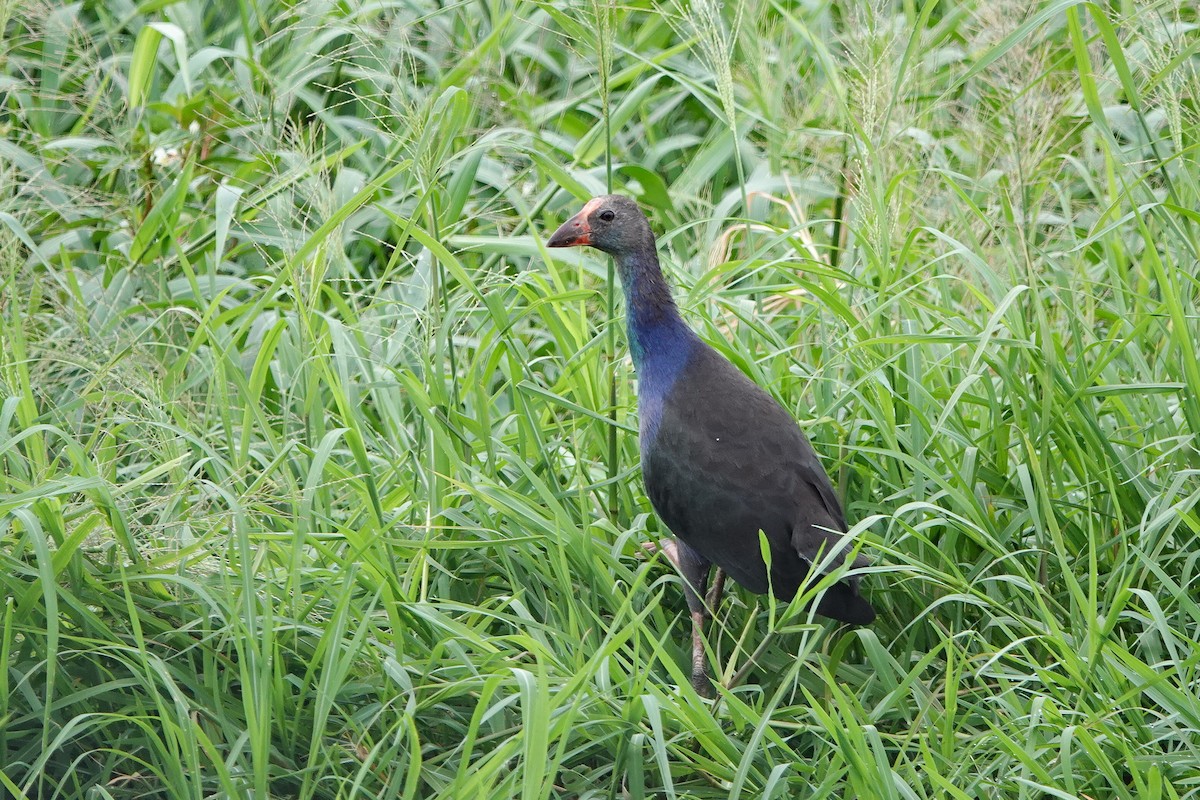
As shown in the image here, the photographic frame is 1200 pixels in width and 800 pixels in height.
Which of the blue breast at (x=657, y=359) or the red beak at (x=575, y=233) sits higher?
the red beak at (x=575, y=233)

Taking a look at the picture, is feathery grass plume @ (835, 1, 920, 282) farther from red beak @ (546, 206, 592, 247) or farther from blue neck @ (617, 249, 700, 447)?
red beak @ (546, 206, 592, 247)

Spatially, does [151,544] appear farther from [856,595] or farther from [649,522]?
[856,595]

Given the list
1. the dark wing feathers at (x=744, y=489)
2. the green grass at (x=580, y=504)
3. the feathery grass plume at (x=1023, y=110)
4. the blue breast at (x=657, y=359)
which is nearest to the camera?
the green grass at (x=580, y=504)

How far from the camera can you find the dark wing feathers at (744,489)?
9.09ft

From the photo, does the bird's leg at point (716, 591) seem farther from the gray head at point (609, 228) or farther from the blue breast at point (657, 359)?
the gray head at point (609, 228)

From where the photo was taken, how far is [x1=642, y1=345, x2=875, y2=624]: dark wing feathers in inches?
109

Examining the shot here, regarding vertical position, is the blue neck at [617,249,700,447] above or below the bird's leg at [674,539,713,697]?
above

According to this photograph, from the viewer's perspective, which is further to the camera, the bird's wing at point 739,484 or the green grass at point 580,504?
the bird's wing at point 739,484

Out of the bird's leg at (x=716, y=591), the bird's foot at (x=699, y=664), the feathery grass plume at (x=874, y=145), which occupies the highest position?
the feathery grass plume at (x=874, y=145)

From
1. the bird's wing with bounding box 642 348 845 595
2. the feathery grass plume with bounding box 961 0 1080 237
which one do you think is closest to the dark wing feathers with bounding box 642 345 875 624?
the bird's wing with bounding box 642 348 845 595

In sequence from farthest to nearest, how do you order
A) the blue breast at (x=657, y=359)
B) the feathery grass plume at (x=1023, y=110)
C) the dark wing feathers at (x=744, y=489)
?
the feathery grass plume at (x=1023, y=110), the blue breast at (x=657, y=359), the dark wing feathers at (x=744, y=489)

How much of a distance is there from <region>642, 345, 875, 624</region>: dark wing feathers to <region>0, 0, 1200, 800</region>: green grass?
0.41 feet

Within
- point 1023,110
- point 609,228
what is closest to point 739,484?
point 609,228

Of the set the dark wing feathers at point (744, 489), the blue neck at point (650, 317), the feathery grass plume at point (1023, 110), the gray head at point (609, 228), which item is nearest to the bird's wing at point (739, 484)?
the dark wing feathers at point (744, 489)
